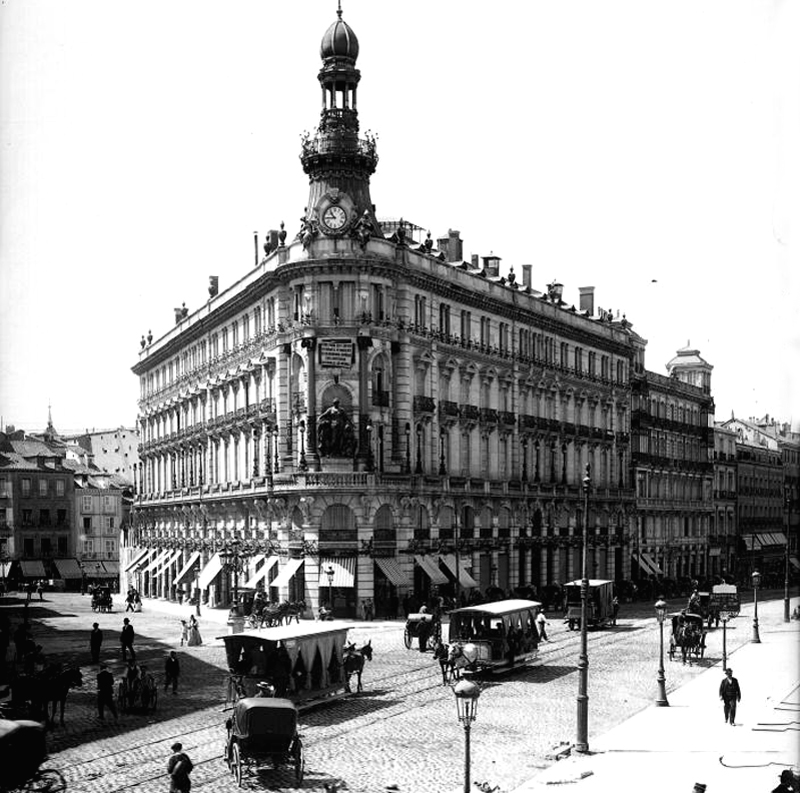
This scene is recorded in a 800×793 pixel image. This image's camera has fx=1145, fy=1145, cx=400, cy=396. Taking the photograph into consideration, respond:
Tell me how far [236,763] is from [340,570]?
115ft

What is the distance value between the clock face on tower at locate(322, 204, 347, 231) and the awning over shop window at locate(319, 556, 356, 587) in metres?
17.4

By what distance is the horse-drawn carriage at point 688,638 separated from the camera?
142 ft

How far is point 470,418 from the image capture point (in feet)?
227

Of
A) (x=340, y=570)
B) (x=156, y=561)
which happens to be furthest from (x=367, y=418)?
(x=156, y=561)

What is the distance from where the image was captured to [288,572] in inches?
2346

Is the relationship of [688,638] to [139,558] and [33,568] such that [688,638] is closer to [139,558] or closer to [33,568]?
[139,558]

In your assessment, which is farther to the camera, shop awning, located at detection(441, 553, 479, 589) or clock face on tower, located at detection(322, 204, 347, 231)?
shop awning, located at detection(441, 553, 479, 589)

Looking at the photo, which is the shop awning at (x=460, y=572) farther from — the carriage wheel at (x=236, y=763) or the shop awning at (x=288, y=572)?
the carriage wheel at (x=236, y=763)

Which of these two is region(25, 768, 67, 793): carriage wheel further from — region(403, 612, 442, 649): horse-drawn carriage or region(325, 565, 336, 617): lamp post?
region(325, 565, 336, 617): lamp post

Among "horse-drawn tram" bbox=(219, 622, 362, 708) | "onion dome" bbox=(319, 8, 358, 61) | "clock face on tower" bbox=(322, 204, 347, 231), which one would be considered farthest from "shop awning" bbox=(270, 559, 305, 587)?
"onion dome" bbox=(319, 8, 358, 61)

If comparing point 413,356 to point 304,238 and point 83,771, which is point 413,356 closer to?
point 304,238

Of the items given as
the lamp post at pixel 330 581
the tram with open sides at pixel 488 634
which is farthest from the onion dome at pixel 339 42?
the tram with open sides at pixel 488 634

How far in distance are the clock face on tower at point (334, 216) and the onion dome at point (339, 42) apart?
31.3 feet

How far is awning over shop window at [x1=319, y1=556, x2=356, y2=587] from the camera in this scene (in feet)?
192
